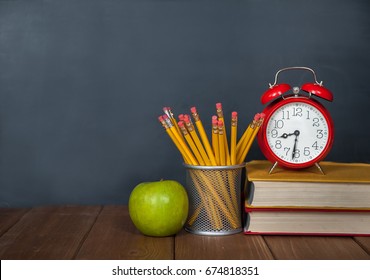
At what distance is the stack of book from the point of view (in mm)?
1281

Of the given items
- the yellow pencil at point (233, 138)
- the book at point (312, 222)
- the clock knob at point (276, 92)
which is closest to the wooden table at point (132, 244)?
the book at point (312, 222)

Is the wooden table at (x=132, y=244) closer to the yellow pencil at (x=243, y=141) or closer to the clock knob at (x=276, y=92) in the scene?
the yellow pencil at (x=243, y=141)

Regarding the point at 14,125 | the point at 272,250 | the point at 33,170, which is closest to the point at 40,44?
the point at 14,125

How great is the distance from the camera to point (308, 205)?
4.21 feet

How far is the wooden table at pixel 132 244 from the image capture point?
1.16 meters

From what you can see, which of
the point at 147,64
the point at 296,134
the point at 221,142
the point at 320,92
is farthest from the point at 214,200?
the point at 147,64

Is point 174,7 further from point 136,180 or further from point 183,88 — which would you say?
point 136,180

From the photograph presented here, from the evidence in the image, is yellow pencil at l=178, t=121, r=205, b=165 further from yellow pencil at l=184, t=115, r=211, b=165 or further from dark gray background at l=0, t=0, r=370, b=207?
dark gray background at l=0, t=0, r=370, b=207

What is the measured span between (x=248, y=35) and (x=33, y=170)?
69cm

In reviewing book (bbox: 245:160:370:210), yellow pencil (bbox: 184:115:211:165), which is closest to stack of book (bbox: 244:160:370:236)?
book (bbox: 245:160:370:210)

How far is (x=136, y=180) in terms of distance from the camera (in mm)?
1608

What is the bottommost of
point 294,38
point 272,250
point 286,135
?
point 272,250

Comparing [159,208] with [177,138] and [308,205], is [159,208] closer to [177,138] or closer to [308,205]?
[177,138]

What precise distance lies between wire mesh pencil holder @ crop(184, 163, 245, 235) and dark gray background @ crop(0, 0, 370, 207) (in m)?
0.29
